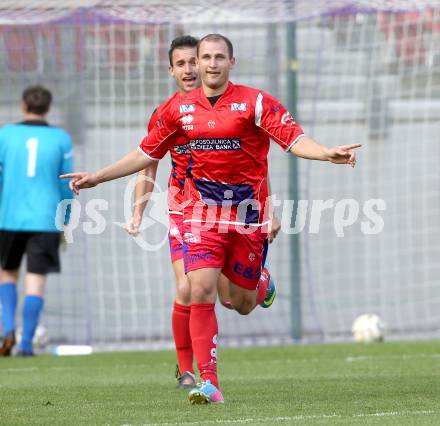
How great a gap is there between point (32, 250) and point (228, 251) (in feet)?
13.6

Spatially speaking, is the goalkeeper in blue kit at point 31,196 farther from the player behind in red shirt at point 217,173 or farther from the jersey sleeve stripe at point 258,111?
the jersey sleeve stripe at point 258,111

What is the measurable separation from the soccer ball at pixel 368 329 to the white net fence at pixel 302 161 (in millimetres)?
680

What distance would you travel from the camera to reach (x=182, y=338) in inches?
295

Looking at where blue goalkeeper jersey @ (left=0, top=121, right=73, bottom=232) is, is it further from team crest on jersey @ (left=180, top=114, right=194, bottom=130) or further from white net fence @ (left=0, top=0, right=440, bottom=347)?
team crest on jersey @ (left=180, top=114, right=194, bottom=130)

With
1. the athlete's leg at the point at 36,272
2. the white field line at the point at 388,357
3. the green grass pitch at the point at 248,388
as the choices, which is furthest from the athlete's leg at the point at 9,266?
the white field line at the point at 388,357

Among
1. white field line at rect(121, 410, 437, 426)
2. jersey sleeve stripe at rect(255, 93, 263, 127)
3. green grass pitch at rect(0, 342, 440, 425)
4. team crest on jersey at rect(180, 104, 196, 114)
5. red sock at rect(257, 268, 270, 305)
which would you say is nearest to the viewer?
white field line at rect(121, 410, 437, 426)

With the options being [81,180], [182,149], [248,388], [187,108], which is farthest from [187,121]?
[248,388]

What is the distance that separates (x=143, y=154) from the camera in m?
6.79

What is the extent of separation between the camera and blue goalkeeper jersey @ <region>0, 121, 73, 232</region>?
10.6 meters

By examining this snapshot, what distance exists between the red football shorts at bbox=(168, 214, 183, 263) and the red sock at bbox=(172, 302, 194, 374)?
0.33m

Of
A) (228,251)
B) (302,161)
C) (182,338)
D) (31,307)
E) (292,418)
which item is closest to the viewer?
(292,418)

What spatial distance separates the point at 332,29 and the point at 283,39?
1.60 feet

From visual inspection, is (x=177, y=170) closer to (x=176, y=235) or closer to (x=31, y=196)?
(x=176, y=235)

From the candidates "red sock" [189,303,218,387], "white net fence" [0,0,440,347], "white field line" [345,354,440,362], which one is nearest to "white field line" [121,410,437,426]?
"red sock" [189,303,218,387]
